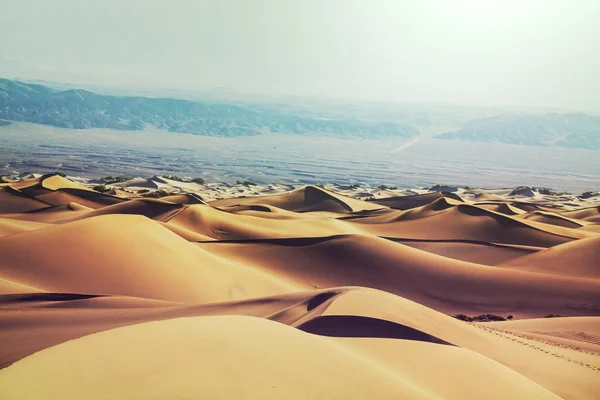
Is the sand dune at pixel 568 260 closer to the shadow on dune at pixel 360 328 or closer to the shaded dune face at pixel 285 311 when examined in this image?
the shaded dune face at pixel 285 311

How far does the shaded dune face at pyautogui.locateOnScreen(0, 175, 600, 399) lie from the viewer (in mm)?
6488

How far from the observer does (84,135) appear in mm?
199000

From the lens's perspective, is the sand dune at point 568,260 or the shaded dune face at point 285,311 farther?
the sand dune at point 568,260

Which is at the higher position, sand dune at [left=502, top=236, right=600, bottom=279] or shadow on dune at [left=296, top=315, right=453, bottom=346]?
shadow on dune at [left=296, top=315, right=453, bottom=346]

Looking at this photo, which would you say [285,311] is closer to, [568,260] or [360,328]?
[360,328]

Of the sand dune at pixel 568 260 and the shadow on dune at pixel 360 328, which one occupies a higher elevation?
the shadow on dune at pixel 360 328

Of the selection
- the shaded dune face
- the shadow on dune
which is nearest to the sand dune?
the shaded dune face

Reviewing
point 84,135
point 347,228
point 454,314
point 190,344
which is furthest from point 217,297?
point 84,135

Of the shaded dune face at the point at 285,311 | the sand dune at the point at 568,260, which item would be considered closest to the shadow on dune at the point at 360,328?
the shaded dune face at the point at 285,311

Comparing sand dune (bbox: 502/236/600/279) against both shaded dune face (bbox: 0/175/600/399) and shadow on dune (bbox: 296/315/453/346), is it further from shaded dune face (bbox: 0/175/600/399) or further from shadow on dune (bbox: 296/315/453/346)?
shadow on dune (bbox: 296/315/453/346)

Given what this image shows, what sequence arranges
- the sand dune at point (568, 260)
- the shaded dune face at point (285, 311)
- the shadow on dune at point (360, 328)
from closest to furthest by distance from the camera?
the shaded dune face at point (285, 311)
the shadow on dune at point (360, 328)
the sand dune at point (568, 260)

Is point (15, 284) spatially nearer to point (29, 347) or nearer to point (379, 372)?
point (29, 347)

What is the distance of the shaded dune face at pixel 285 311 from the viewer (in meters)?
6.49

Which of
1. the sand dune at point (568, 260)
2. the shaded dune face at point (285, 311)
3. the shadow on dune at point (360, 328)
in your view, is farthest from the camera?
the sand dune at point (568, 260)
